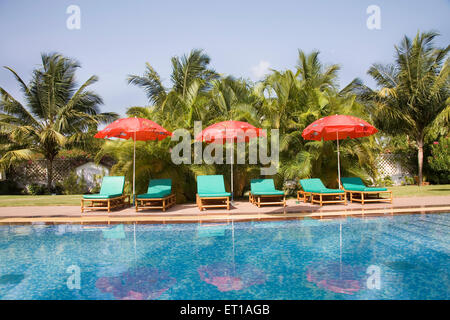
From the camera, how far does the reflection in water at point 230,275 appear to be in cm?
345

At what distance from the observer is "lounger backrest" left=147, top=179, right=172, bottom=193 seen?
31.2 feet

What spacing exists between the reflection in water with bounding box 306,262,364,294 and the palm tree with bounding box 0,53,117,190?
16747 millimetres

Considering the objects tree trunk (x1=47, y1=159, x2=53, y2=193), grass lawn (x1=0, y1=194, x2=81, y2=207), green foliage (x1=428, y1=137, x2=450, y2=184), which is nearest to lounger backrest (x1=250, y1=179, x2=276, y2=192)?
grass lawn (x1=0, y1=194, x2=81, y2=207)

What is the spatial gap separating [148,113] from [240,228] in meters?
6.57

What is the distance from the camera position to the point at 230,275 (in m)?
3.77

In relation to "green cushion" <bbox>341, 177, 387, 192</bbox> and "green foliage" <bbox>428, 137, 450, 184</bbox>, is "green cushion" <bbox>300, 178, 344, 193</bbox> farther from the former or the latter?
"green foliage" <bbox>428, 137, 450, 184</bbox>

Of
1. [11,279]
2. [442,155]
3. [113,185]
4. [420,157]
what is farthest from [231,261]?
[420,157]

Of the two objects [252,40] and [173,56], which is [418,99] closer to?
[252,40]

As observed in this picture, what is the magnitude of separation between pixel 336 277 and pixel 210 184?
6.17 meters

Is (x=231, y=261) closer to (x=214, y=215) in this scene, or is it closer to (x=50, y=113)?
(x=214, y=215)

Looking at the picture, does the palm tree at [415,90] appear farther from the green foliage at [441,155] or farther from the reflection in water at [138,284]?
the reflection in water at [138,284]

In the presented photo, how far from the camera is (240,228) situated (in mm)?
6516

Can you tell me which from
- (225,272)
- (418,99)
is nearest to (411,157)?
(418,99)

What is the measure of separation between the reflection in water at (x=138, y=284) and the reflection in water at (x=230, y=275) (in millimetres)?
478
